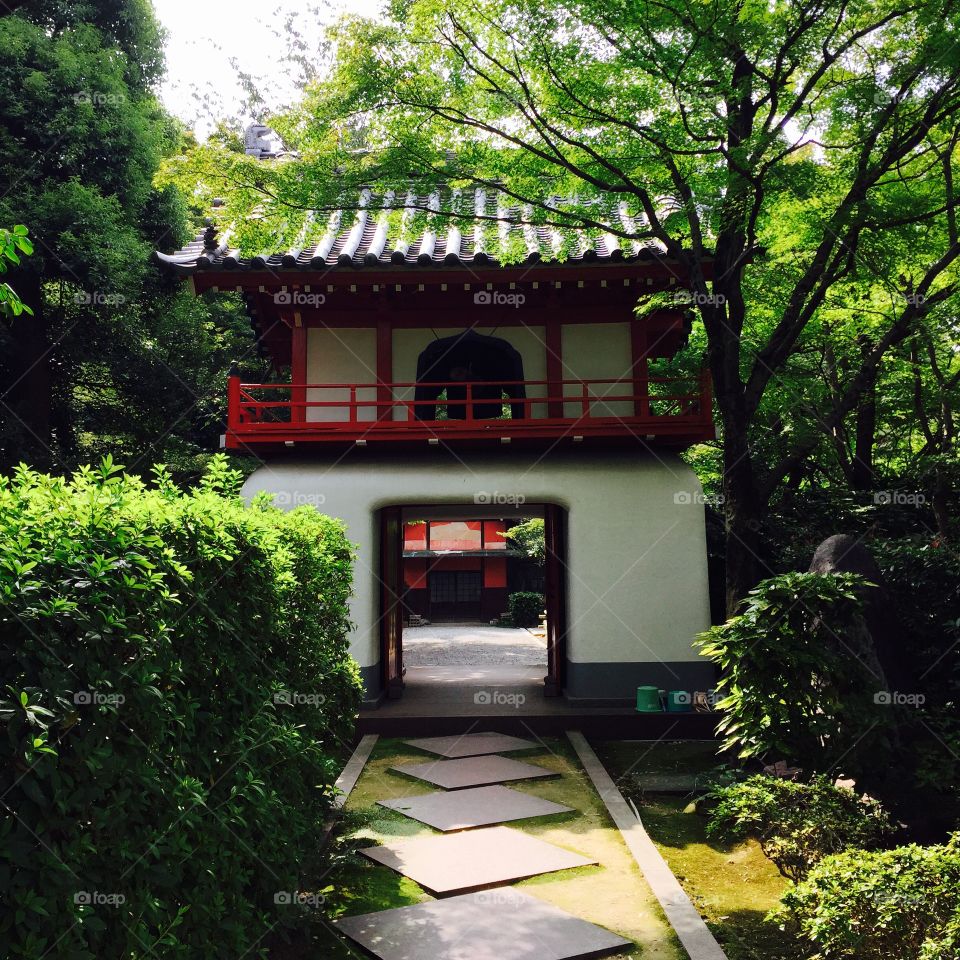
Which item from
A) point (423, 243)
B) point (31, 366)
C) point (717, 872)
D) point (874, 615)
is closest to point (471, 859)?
point (717, 872)

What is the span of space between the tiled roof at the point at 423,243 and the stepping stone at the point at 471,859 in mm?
6733

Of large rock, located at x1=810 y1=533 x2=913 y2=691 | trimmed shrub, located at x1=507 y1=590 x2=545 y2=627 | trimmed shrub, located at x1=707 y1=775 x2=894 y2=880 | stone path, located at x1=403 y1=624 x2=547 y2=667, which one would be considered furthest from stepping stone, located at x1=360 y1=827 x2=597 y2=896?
trimmed shrub, located at x1=507 y1=590 x2=545 y2=627

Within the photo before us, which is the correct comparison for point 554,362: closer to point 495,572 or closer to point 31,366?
point 31,366

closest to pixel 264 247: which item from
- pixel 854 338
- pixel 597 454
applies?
pixel 597 454

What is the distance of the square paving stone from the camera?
4594 mm

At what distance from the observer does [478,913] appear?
17.0 feet

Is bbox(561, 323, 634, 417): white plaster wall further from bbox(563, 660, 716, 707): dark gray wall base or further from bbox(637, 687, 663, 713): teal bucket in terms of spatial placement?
bbox(637, 687, 663, 713): teal bucket

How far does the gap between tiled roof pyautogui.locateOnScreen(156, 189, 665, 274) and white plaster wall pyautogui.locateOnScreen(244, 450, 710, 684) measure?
3.03 meters

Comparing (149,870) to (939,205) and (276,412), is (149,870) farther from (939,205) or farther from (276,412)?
(276,412)

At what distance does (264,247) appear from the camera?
372 inches

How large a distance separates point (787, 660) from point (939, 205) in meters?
7.21

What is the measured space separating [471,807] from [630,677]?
15.8 ft

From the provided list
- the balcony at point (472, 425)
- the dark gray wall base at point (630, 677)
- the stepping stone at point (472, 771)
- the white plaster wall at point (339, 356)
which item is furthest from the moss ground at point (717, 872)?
the white plaster wall at point (339, 356)

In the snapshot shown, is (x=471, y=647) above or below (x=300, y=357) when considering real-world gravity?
below
